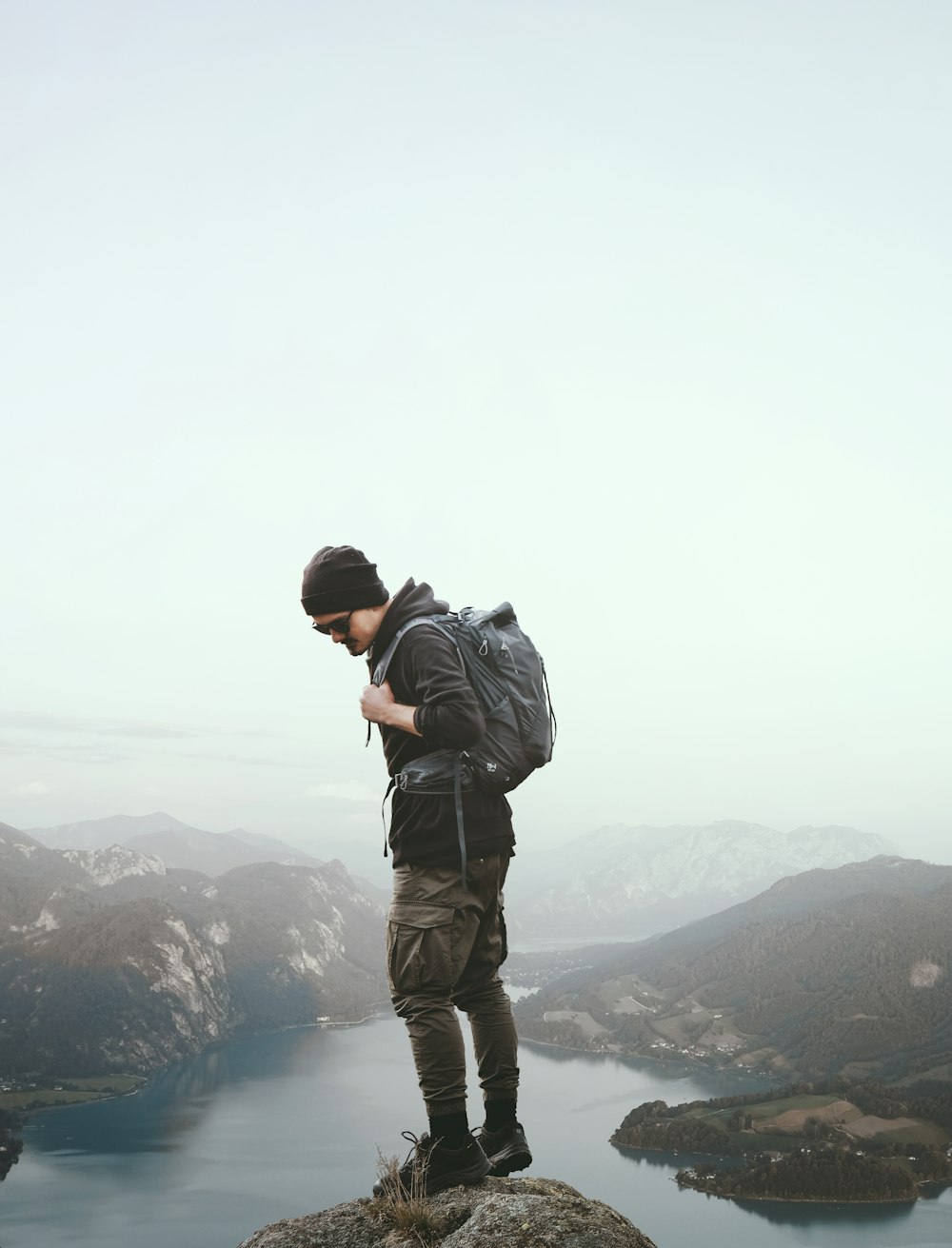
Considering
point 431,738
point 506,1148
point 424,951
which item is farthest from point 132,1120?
point 431,738

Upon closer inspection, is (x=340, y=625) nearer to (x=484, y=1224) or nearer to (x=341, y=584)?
(x=341, y=584)

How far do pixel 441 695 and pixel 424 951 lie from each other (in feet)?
3.99

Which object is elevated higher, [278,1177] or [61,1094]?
[278,1177]

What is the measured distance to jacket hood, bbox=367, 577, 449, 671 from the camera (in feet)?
15.6

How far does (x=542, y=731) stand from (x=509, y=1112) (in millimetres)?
2070

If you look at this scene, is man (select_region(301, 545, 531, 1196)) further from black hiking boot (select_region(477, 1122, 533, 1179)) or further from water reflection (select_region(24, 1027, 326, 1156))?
water reflection (select_region(24, 1027, 326, 1156))

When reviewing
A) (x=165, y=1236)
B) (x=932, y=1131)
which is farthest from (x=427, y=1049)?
(x=932, y=1131)

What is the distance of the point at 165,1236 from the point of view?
10912 centimetres

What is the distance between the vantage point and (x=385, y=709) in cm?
455

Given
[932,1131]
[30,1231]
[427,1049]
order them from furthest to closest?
[932,1131], [30,1231], [427,1049]

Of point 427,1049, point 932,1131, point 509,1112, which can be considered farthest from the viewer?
point 932,1131

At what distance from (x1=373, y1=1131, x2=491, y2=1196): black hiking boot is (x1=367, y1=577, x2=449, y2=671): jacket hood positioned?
234 centimetres

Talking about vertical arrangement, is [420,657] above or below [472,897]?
above

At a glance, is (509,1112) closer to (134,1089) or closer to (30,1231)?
(30,1231)
